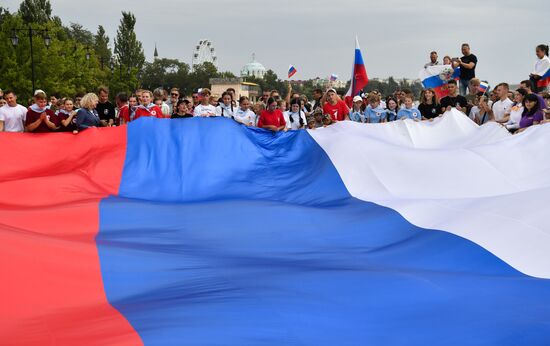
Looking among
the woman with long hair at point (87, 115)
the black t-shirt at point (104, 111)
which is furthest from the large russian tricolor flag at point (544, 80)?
the woman with long hair at point (87, 115)

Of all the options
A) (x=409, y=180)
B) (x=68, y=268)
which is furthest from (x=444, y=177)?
(x=68, y=268)

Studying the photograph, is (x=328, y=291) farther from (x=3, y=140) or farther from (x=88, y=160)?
(x=3, y=140)

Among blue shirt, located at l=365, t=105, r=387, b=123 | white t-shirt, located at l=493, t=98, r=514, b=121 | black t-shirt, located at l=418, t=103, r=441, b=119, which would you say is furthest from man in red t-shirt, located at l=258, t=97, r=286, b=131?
white t-shirt, located at l=493, t=98, r=514, b=121

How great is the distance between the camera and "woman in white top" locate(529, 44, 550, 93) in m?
10.9

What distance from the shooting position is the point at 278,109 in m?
10.3

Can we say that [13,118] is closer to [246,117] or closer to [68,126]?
[68,126]

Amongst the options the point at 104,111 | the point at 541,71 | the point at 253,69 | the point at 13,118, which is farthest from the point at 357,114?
the point at 253,69

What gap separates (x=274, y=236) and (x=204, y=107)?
5510mm

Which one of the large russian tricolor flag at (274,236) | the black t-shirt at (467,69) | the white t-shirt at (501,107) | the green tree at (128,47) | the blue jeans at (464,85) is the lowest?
the large russian tricolor flag at (274,236)

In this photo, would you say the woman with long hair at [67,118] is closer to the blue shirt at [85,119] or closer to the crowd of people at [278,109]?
the crowd of people at [278,109]

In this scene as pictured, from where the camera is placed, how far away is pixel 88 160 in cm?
721

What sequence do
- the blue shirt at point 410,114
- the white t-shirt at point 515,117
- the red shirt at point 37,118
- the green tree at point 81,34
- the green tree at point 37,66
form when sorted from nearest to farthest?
the white t-shirt at point 515,117 → the red shirt at point 37,118 → the blue shirt at point 410,114 → the green tree at point 37,66 → the green tree at point 81,34

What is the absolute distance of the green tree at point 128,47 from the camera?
2618 inches

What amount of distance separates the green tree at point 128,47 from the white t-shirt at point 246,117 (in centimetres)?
5815
